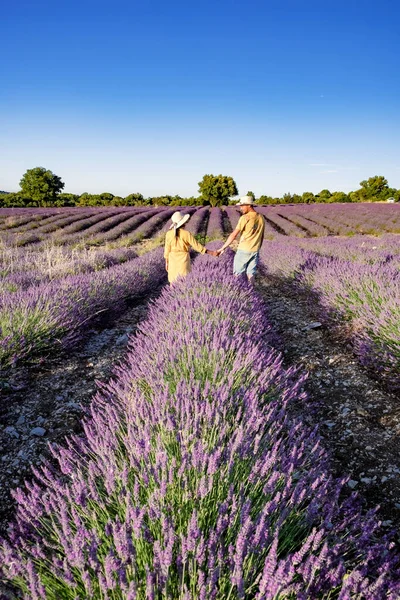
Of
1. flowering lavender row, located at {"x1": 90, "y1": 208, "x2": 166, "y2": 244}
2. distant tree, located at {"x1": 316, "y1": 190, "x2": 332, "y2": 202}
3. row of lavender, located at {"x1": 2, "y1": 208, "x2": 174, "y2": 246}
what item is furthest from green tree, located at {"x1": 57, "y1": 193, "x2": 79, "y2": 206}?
distant tree, located at {"x1": 316, "y1": 190, "x2": 332, "y2": 202}

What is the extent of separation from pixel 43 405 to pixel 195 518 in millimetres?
2446

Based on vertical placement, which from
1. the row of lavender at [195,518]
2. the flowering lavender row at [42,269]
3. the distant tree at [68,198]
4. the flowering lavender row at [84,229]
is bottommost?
the distant tree at [68,198]

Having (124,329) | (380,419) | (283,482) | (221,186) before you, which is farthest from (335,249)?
(221,186)

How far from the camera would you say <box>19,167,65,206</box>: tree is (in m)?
49.6

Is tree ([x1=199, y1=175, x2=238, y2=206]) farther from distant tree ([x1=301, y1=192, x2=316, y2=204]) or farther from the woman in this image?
the woman

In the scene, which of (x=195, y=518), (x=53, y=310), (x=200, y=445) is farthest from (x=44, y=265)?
(x=195, y=518)

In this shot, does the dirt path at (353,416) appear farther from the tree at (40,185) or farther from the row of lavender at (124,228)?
the tree at (40,185)

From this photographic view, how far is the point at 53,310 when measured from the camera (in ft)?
13.4

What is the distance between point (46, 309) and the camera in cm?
394

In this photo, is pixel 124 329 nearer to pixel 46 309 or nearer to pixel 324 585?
pixel 46 309

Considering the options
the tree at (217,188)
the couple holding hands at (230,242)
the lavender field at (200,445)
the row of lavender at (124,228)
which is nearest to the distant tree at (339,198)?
the tree at (217,188)

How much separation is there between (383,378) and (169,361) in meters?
2.10

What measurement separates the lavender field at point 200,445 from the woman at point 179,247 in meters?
0.31

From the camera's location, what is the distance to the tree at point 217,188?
52822 millimetres
